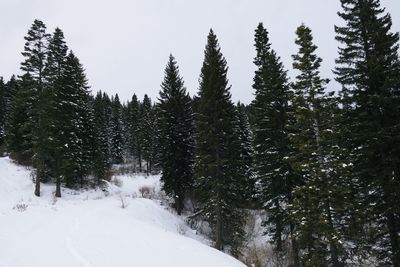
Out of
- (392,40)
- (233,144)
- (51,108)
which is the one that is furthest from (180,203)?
(392,40)

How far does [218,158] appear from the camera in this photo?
86.8 ft

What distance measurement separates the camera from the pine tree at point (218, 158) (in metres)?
26.1

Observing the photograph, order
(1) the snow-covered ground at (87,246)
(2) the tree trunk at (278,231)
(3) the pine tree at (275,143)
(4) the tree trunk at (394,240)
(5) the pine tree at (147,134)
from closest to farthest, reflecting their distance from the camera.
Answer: (1) the snow-covered ground at (87,246) → (4) the tree trunk at (394,240) → (3) the pine tree at (275,143) → (2) the tree trunk at (278,231) → (5) the pine tree at (147,134)

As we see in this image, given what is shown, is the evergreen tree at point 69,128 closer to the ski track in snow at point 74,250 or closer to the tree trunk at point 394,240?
the ski track in snow at point 74,250

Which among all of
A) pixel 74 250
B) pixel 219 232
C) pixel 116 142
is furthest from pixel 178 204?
pixel 116 142

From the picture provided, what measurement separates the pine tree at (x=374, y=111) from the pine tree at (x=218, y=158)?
9.95 meters

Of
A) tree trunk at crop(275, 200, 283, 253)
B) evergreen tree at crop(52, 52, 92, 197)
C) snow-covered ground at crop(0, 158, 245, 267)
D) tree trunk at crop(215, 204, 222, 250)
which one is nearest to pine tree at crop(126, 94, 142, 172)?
evergreen tree at crop(52, 52, 92, 197)

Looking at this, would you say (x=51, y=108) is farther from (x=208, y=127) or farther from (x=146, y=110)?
(x=146, y=110)

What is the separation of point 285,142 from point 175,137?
14.8 metres

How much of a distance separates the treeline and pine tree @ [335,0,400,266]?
0.19 feet

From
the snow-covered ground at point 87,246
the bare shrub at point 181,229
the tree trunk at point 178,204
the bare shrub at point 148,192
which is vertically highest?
the snow-covered ground at point 87,246

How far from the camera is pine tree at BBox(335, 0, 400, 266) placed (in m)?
16.7

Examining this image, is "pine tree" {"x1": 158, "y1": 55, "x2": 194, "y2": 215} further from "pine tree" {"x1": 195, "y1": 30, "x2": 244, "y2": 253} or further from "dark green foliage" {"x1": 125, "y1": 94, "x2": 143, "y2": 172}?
"dark green foliage" {"x1": 125, "y1": 94, "x2": 143, "y2": 172}

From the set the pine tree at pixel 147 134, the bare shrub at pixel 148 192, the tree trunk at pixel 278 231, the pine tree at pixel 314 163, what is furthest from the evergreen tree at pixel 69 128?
the pine tree at pixel 147 134
